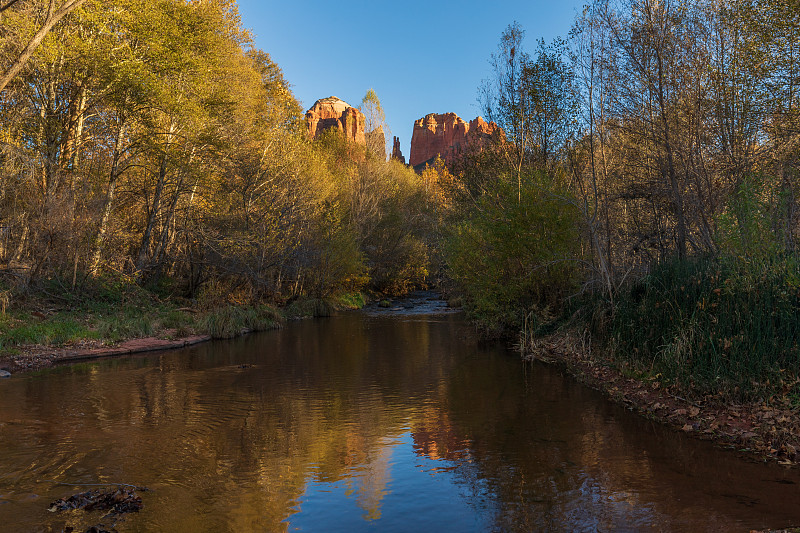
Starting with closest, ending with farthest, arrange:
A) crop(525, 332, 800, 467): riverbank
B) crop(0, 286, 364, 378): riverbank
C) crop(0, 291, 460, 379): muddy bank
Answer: crop(525, 332, 800, 467): riverbank, crop(0, 291, 460, 379): muddy bank, crop(0, 286, 364, 378): riverbank

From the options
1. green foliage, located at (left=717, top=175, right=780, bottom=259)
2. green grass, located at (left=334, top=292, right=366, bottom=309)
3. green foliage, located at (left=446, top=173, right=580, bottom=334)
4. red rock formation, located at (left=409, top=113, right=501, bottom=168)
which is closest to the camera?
green foliage, located at (left=717, top=175, right=780, bottom=259)

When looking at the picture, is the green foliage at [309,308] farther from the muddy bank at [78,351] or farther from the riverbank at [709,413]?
the riverbank at [709,413]

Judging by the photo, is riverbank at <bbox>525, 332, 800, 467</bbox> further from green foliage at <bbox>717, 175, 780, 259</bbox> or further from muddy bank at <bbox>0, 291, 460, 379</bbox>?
muddy bank at <bbox>0, 291, 460, 379</bbox>

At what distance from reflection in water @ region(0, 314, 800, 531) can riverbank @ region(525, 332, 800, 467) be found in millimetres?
460

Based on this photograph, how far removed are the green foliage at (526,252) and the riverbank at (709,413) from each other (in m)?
5.03

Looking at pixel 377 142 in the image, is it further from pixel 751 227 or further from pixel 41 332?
pixel 751 227

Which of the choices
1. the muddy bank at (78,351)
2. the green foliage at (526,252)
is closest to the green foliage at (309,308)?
the muddy bank at (78,351)

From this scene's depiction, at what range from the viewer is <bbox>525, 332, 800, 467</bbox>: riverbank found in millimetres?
8727

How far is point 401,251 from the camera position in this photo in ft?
162

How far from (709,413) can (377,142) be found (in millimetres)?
50392

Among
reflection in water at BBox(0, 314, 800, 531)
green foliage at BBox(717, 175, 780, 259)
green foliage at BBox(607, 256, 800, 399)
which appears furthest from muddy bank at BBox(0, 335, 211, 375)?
green foliage at BBox(717, 175, 780, 259)

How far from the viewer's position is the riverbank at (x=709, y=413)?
8.73m

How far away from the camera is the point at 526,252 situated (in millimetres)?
20609

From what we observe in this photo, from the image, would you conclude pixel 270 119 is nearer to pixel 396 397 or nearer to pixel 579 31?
pixel 579 31
